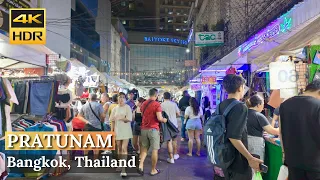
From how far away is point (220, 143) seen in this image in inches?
101

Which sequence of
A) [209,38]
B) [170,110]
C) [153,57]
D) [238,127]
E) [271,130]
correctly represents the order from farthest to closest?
[153,57] → [209,38] → [170,110] → [271,130] → [238,127]

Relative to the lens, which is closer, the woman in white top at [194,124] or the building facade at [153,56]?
the woman in white top at [194,124]

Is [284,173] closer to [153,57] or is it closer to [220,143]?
[220,143]

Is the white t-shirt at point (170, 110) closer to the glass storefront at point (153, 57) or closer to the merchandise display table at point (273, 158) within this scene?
the merchandise display table at point (273, 158)

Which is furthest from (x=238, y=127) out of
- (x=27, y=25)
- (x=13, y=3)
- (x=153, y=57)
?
Answer: (x=153, y=57)

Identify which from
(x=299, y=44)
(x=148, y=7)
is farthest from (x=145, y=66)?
(x=299, y=44)

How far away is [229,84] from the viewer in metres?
2.77

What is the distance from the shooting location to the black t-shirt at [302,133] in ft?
8.00

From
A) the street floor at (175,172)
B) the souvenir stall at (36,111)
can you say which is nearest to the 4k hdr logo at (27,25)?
the souvenir stall at (36,111)

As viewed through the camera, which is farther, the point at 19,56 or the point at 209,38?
the point at 209,38

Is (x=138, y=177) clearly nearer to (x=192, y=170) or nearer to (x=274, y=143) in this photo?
(x=192, y=170)

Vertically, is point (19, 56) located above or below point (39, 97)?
above

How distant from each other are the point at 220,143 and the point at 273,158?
1614 millimetres

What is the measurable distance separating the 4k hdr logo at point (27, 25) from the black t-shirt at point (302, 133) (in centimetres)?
584
